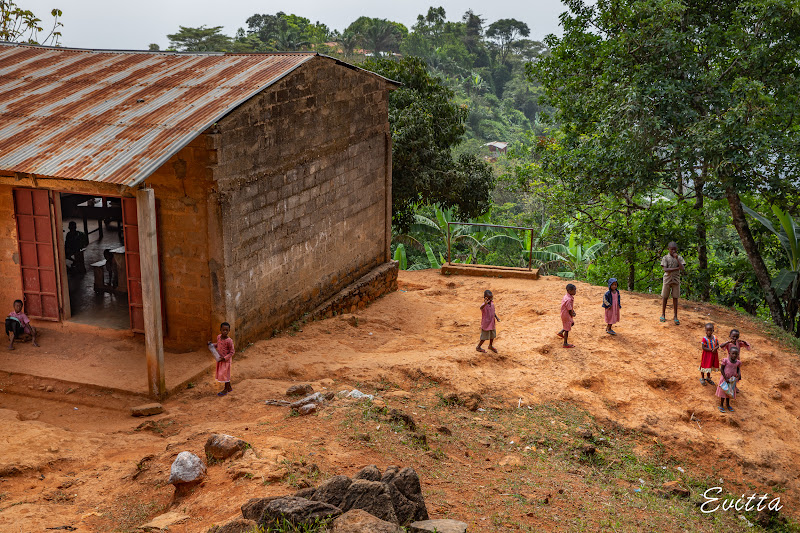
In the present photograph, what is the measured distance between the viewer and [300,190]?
11.5m

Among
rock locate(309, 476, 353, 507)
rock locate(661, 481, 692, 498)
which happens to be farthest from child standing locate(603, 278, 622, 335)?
rock locate(309, 476, 353, 507)

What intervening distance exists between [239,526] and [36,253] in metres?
6.59

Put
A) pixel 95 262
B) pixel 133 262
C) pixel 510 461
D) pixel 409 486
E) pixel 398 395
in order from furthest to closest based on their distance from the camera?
pixel 95 262
pixel 133 262
pixel 398 395
pixel 510 461
pixel 409 486

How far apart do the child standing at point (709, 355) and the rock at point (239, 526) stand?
285 inches

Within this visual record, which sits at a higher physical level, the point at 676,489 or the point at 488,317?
the point at 488,317

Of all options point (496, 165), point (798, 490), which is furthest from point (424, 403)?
point (496, 165)

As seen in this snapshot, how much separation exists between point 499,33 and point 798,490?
6339 cm

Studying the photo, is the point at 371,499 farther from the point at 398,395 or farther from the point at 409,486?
the point at 398,395

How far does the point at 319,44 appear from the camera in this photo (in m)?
52.1

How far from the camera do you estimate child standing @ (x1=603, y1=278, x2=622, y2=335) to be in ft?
37.8

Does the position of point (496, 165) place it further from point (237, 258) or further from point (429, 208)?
point (237, 258)

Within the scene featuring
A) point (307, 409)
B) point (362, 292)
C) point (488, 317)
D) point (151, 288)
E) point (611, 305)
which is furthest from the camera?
point (362, 292)

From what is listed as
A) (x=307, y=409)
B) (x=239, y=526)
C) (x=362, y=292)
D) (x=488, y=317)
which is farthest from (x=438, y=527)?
(x=362, y=292)

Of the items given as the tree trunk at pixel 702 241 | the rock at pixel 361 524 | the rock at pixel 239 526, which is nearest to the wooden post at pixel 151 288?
the rock at pixel 239 526
